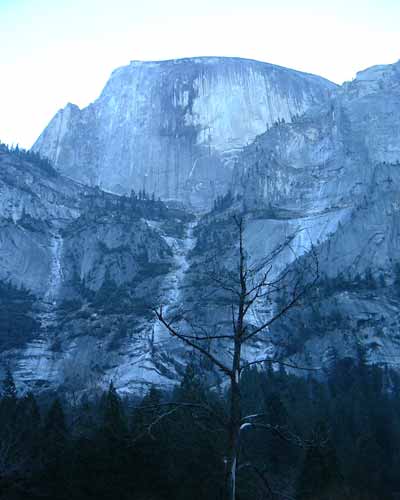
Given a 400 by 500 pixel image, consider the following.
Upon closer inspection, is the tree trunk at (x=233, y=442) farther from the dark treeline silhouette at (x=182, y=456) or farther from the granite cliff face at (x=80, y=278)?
the granite cliff face at (x=80, y=278)

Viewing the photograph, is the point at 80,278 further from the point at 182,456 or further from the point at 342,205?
the point at 182,456

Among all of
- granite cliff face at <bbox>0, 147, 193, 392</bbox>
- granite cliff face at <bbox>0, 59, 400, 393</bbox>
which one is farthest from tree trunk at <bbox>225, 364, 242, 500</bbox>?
granite cliff face at <bbox>0, 147, 193, 392</bbox>

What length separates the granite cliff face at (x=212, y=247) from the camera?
4633 inches

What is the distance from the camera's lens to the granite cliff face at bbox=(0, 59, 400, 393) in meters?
118

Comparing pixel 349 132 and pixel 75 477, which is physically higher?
pixel 349 132

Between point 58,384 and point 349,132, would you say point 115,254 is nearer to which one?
point 58,384

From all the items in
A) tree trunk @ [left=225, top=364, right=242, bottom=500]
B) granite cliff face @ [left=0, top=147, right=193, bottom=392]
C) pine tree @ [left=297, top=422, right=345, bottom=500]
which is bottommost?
tree trunk @ [left=225, top=364, right=242, bottom=500]

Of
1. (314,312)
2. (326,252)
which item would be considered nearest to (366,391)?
(314,312)

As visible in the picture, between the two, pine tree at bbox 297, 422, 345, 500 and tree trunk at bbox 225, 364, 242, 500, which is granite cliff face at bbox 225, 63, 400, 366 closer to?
pine tree at bbox 297, 422, 345, 500

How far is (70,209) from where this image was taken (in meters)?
174

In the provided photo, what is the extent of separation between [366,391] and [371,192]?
211 ft

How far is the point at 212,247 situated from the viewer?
156 metres

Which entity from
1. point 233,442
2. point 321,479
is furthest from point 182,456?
point 233,442

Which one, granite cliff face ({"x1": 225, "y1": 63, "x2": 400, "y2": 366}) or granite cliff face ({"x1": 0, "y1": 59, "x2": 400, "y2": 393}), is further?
granite cliff face ({"x1": 0, "y1": 59, "x2": 400, "y2": 393})
